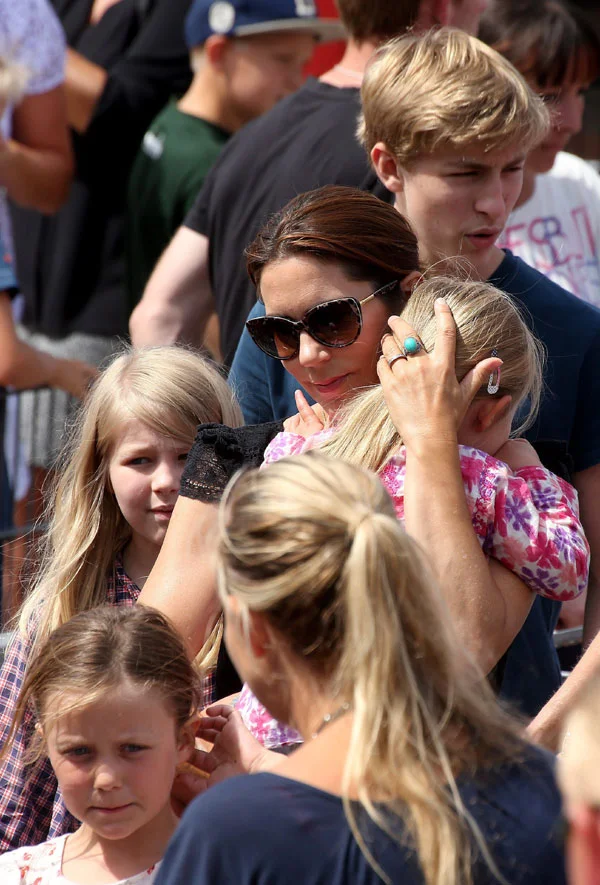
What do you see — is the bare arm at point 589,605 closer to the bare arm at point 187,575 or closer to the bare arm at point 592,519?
the bare arm at point 592,519

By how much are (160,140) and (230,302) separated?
131 cm

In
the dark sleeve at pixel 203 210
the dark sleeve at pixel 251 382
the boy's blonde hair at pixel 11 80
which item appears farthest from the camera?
the boy's blonde hair at pixel 11 80

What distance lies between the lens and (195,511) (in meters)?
2.36

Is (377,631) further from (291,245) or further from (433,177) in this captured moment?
(433,177)

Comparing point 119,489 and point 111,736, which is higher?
point 111,736

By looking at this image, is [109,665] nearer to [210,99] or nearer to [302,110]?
[302,110]

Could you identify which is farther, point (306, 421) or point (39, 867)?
point (306, 421)

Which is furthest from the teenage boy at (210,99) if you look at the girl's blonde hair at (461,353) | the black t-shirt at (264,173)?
the girl's blonde hair at (461,353)

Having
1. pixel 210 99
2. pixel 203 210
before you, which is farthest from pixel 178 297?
pixel 210 99

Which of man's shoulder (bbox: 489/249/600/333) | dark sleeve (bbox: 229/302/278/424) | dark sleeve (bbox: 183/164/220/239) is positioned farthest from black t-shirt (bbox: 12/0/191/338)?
man's shoulder (bbox: 489/249/600/333)

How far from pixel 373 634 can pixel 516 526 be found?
0.60m

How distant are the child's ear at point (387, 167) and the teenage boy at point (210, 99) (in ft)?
5.68

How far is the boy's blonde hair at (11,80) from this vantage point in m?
4.23

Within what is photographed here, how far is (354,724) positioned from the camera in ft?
5.06
